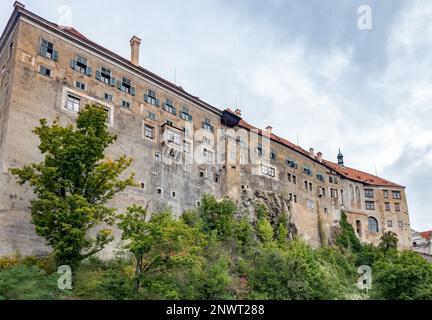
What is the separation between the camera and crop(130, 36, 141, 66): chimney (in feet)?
151

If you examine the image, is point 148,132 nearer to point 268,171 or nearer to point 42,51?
point 42,51

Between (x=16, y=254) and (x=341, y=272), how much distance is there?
29.8 metres

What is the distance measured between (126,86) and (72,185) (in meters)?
16.5

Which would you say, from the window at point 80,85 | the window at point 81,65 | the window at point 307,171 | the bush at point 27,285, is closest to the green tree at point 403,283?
the bush at point 27,285

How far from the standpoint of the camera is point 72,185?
28984mm

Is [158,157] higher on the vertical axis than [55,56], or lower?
lower

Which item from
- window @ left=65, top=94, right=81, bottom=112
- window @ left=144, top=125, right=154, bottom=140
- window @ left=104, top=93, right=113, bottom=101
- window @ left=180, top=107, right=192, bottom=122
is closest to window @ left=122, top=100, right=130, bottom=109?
window @ left=104, top=93, right=113, bottom=101

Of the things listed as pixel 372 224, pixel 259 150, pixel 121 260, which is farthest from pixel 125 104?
pixel 372 224

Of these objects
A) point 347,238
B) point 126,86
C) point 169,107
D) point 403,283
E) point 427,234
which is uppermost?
point 126,86

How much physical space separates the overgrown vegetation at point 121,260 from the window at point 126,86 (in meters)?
12.4

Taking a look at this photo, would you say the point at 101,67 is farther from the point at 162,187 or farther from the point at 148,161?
the point at 162,187

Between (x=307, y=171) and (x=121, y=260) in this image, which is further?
(x=307, y=171)

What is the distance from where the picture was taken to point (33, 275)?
24.8 metres
